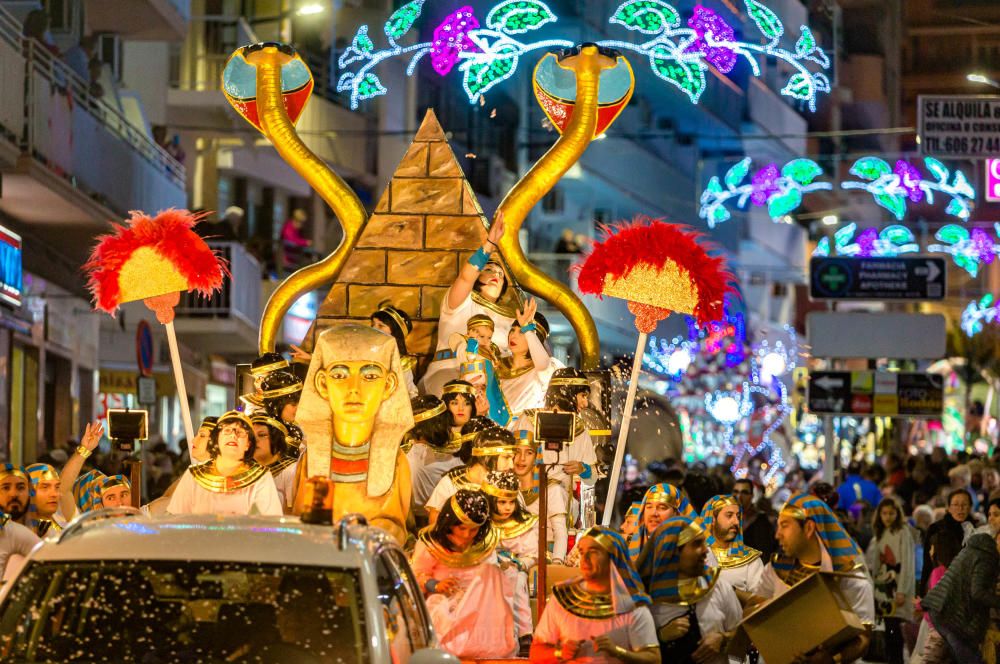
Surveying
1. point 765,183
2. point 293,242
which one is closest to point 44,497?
point 765,183

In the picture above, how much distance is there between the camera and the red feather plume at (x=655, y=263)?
13.3 meters

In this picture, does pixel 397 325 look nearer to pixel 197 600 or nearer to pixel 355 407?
pixel 355 407

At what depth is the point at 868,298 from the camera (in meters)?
23.1

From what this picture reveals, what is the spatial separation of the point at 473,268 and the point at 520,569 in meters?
A: 2.95

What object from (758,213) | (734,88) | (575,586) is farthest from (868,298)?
(758,213)

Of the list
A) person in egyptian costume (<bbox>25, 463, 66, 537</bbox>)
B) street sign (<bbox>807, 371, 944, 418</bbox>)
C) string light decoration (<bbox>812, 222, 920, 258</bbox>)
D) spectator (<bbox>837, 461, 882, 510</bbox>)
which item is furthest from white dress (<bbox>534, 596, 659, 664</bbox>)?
string light decoration (<bbox>812, 222, 920, 258</bbox>)

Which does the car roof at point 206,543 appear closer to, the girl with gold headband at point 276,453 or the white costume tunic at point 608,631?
the white costume tunic at point 608,631

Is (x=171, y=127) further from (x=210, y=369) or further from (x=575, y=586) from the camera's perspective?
(x=575, y=586)

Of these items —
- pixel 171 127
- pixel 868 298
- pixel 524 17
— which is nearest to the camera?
pixel 524 17

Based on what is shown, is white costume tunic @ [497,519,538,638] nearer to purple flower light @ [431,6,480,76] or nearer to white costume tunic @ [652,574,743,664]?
white costume tunic @ [652,574,743,664]

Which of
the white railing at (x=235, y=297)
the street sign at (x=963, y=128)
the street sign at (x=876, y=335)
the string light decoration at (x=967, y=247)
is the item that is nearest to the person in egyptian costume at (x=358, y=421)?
the street sign at (x=876, y=335)

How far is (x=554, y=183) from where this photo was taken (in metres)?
14.9

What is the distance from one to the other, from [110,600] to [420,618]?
4.00 ft

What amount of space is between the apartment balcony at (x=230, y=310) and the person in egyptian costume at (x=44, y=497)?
59.5ft
